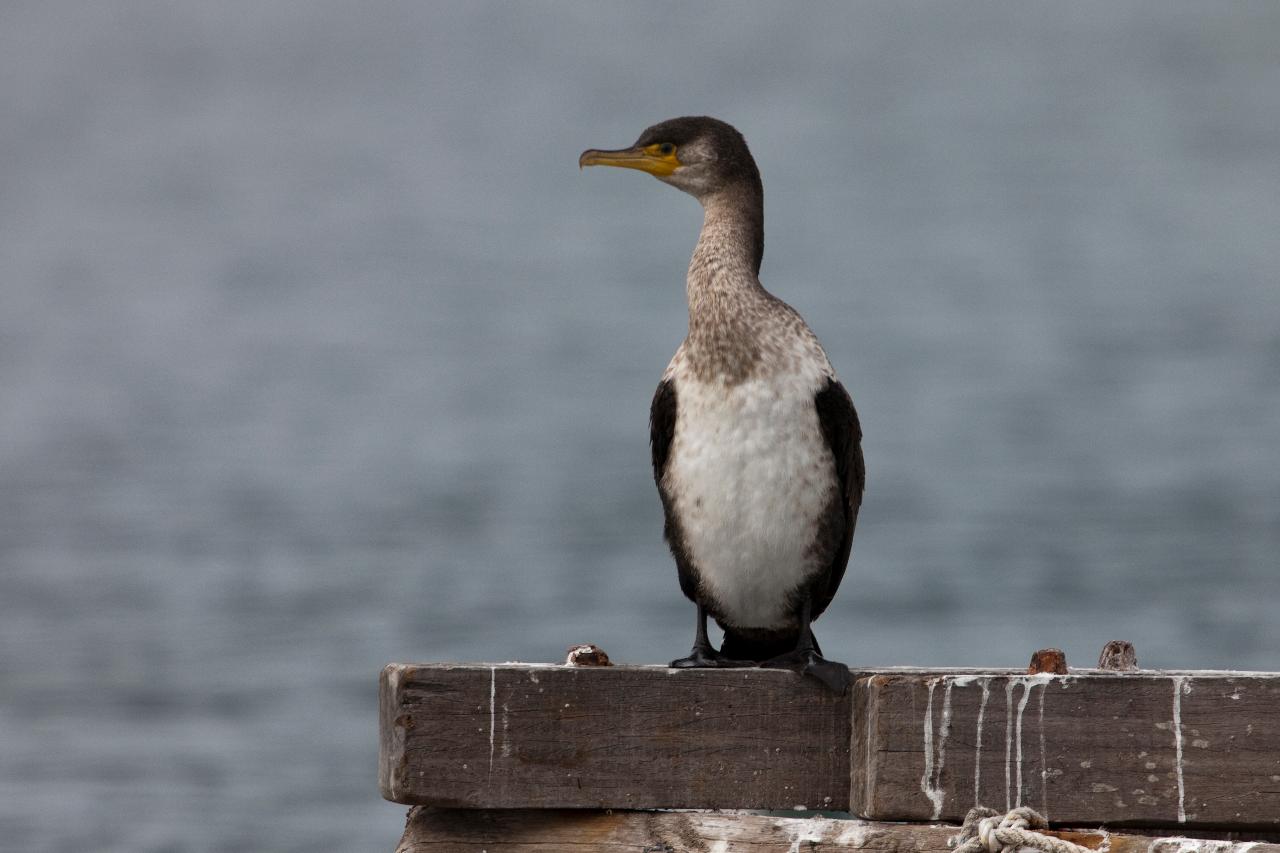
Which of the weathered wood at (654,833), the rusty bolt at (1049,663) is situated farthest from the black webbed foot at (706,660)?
the rusty bolt at (1049,663)

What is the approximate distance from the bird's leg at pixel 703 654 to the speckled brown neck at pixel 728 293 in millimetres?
688

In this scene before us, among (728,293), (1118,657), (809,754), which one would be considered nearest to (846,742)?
(809,754)

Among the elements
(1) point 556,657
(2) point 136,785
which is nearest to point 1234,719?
(2) point 136,785

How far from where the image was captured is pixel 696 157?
620 centimetres

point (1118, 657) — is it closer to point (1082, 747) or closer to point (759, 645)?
point (1082, 747)

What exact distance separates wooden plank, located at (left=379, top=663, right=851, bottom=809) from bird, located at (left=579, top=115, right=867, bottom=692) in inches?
24.3

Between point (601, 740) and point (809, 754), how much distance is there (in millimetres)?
495

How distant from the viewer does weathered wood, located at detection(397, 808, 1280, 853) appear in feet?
15.6

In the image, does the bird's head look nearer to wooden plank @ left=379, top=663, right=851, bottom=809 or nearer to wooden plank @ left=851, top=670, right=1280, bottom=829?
wooden plank @ left=379, top=663, right=851, bottom=809

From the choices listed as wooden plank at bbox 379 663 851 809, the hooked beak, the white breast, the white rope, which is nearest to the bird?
the white breast

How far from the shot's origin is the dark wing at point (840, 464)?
5859 millimetres

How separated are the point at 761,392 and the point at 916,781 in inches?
56.3

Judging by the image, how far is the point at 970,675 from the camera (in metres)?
4.76

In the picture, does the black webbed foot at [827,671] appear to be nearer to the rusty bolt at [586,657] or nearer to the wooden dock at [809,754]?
the wooden dock at [809,754]
